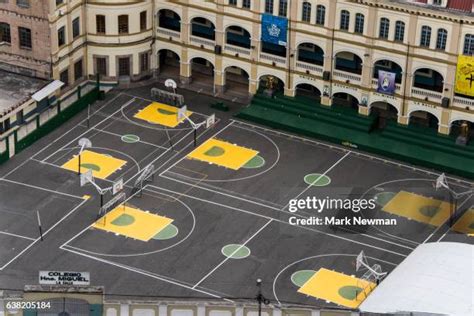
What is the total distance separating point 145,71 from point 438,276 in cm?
6757

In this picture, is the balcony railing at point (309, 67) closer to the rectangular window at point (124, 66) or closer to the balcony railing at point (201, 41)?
the balcony railing at point (201, 41)

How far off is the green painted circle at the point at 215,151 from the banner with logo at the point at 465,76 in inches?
1054

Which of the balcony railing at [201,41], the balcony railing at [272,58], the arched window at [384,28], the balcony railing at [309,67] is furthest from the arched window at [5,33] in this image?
the arched window at [384,28]

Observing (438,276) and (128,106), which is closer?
(438,276)

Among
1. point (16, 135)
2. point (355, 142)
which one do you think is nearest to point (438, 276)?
point (355, 142)

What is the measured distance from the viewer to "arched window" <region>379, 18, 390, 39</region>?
571ft

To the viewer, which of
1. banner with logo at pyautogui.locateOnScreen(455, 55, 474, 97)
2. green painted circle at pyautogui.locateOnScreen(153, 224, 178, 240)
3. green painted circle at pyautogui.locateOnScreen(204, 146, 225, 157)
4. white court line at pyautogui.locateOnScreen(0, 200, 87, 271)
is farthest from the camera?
green painted circle at pyautogui.locateOnScreen(204, 146, 225, 157)

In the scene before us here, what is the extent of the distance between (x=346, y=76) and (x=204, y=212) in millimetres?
26649

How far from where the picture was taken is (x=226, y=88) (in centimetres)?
18925

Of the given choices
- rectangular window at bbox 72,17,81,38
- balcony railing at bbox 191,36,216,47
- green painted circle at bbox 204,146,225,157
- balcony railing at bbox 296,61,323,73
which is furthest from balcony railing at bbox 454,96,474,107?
rectangular window at bbox 72,17,81,38

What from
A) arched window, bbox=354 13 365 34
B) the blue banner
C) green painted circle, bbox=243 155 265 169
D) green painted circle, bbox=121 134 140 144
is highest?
arched window, bbox=354 13 365 34

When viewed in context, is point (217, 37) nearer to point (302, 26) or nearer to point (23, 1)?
point (302, 26)

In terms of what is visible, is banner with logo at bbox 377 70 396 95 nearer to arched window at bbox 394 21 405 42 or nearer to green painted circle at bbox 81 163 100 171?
arched window at bbox 394 21 405 42

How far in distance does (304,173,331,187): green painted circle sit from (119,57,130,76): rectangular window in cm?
2932
